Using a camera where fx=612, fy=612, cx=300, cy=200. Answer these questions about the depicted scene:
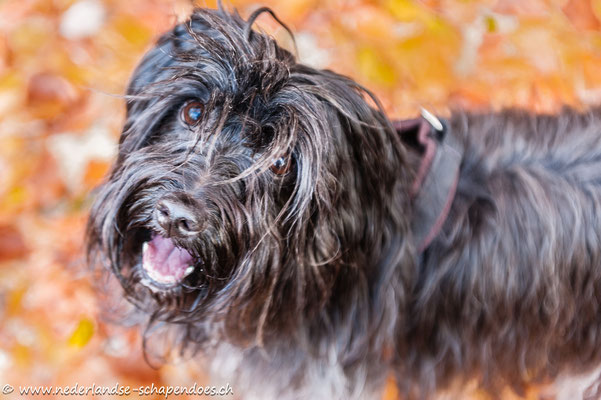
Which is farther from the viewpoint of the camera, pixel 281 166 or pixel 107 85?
pixel 107 85

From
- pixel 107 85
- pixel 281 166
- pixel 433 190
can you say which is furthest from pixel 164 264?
pixel 107 85

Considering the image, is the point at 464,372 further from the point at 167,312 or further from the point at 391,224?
the point at 167,312

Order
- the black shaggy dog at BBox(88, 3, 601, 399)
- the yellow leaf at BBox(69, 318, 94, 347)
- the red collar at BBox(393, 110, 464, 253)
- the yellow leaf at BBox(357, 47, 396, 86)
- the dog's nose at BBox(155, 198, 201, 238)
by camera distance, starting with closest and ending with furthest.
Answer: the dog's nose at BBox(155, 198, 201, 238) → the black shaggy dog at BBox(88, 3, 601, 399) → the red collar at BBox(393, 110, 464, 253) → the yellow leaf at BBox(69, 318, 94, 347) → the yellow leaf at BBox(357, 47, 396, 86)

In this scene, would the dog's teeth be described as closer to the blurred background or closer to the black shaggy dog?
the black shaggy dog

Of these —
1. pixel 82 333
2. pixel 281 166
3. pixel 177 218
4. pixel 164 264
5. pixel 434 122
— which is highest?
pixel 434 122

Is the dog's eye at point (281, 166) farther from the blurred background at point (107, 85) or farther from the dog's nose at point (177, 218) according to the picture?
the blurred background at point (107, 85)

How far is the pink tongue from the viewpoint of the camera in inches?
66.8

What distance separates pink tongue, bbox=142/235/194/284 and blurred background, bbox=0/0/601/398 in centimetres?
74

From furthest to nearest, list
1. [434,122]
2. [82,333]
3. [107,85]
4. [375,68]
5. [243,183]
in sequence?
1. [375,68]
2. [107,85]
3. [82,333]
4. [434,122]
5. [243,183]

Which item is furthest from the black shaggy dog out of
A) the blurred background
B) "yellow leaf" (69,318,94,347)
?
"yellow leaf" (69,318,94,347)

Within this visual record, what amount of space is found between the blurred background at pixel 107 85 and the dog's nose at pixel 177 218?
3.46 ft

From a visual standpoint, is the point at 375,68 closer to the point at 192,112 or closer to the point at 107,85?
the point at 107,85

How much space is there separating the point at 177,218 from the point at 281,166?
0.32 metres

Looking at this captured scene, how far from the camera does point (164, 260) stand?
173cm
